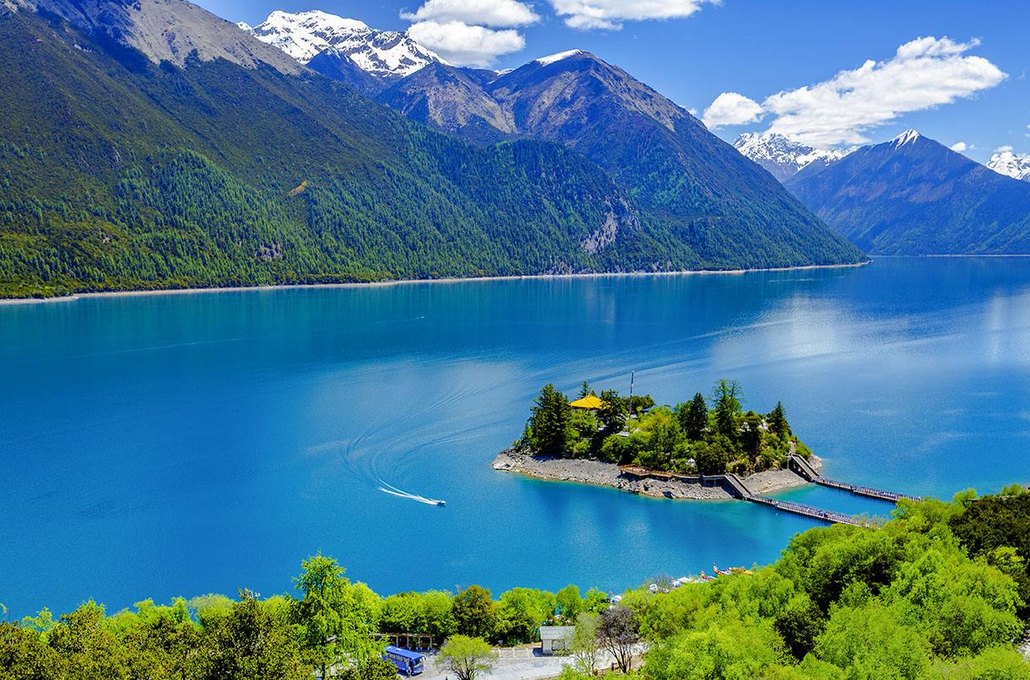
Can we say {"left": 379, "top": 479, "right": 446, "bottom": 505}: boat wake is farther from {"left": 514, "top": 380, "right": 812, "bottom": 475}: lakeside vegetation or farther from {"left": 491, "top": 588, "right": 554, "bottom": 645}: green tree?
{"left": 491, "top": 588, "right": 554, "bottom": 645}: green tree

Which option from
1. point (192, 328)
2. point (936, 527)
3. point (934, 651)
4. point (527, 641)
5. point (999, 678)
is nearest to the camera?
point (999, 678)

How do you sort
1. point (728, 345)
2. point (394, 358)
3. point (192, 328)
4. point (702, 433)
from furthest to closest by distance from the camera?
point (192, 328)
point (728, 345)
point (394, 358)
point (702, 433)

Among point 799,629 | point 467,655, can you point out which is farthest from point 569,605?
point 799,629

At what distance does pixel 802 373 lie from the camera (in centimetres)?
10806

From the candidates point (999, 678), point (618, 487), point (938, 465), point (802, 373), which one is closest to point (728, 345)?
point (802, 373)

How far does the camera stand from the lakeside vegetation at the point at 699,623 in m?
27.8

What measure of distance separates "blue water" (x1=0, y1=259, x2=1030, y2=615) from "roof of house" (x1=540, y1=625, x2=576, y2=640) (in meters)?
11.1

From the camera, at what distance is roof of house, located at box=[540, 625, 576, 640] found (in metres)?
36.8

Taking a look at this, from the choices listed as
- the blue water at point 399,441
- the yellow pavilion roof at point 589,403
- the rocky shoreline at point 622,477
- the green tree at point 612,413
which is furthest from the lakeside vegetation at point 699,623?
the yellow pavilion roof at point 589,403

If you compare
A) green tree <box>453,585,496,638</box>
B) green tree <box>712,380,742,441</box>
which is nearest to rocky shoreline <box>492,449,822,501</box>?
green tree <box>712,380,742,441</box>

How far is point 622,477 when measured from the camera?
2598 inches

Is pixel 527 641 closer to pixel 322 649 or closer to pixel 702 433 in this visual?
pixel 322 649

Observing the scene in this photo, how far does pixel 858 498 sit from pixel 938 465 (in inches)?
463

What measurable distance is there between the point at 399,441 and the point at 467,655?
43.5 metres
